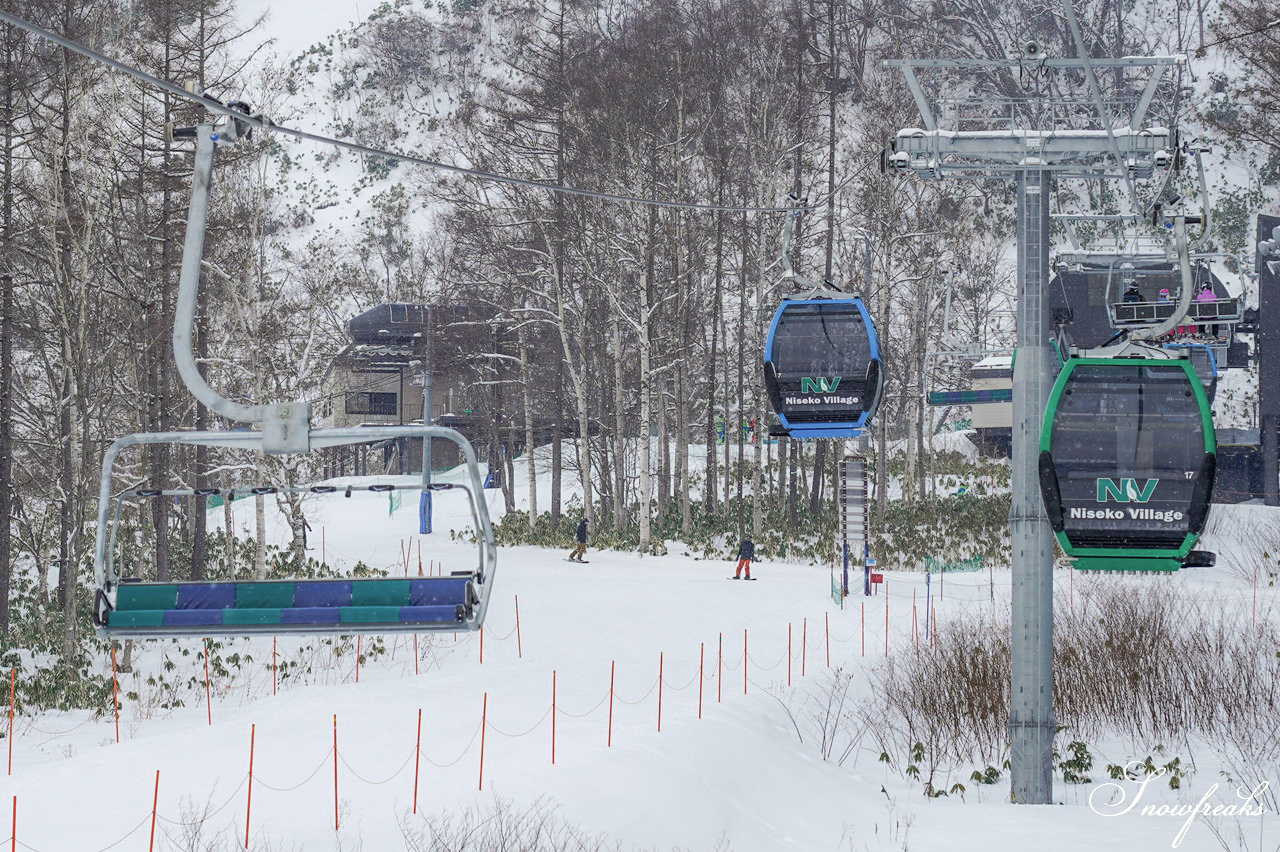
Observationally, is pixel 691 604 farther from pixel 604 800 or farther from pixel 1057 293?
pixel 1057 293

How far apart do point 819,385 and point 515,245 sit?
765 inches

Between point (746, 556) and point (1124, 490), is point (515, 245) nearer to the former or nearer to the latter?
point (746, 556)

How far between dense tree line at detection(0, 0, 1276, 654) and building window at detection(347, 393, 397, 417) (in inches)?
178

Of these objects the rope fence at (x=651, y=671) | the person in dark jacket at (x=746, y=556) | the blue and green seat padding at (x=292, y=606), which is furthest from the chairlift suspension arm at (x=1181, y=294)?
the person in dark jacket at (x=746, y=556)

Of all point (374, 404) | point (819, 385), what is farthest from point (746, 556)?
point (374, 404)

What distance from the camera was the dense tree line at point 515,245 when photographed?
21891 millimetres

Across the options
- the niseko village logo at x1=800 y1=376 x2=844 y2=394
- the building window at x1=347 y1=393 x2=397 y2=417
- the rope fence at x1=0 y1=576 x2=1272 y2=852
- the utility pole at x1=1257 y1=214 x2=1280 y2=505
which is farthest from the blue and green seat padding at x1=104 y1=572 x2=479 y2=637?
the building window at x1=347 y1=393 x2=397 y2=417

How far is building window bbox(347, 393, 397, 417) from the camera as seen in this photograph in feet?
174

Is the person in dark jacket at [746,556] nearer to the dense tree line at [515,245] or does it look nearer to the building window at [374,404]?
the dense tree line at [515,245]

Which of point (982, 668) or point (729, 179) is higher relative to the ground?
point (729, 179)

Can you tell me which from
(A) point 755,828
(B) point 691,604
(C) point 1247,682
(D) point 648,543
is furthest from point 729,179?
(A) point 755,828

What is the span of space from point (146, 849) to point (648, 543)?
753 inches

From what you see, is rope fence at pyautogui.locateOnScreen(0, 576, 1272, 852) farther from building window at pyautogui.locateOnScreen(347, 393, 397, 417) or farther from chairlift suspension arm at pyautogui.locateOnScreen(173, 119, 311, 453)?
building window at pyautogui.locateOnScreen(347, 393, 397, 417)

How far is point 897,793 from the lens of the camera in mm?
15805
